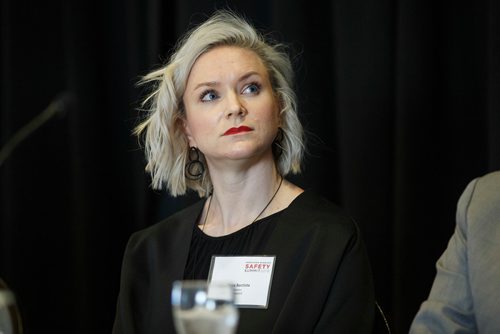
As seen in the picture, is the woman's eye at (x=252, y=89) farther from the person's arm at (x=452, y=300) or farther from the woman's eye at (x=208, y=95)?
the person's arm at (x=452, y=300)

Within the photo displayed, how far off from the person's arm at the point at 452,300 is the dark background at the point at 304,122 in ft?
2.38

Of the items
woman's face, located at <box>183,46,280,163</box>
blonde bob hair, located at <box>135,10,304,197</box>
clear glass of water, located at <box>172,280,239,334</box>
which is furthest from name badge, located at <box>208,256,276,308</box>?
clear glass of water, located at <box>172,280,239,334</box>

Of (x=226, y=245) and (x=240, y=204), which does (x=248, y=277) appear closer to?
(x=226, y=245)

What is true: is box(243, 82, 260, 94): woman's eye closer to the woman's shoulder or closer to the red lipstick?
the red lipstick

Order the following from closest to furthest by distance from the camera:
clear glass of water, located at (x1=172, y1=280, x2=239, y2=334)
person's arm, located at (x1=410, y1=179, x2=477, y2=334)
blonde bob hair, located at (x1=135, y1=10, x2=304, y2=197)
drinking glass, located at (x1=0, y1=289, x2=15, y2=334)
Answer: clear glass of water, located at (x1=172, y1=280, x2=239, y2=334) < drinking glass, located at (x1=0, y1=289, x2=15, y2=334) < person's arm, located at (x1=410, y1=179, x2=477, y2=334) < blonde bob hair, located at (x1=135, y1=10, x2=304, y2=197)

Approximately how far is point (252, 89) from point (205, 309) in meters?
1.38

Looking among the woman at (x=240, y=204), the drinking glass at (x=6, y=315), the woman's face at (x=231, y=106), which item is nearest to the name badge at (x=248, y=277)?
the woman at (x=240, y=204)

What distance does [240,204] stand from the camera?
2.65m

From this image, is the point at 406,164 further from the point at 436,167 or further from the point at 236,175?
the point at 236,175

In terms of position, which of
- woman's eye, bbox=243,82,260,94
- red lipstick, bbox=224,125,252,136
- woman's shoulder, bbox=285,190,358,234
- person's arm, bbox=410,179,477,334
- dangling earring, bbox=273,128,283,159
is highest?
woman's eye, bbox=243,82,260,94

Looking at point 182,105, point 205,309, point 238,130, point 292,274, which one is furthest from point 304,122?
point 205,309

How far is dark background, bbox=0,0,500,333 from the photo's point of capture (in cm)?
292

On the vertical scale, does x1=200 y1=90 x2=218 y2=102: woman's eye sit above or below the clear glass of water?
above

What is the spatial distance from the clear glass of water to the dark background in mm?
1606
